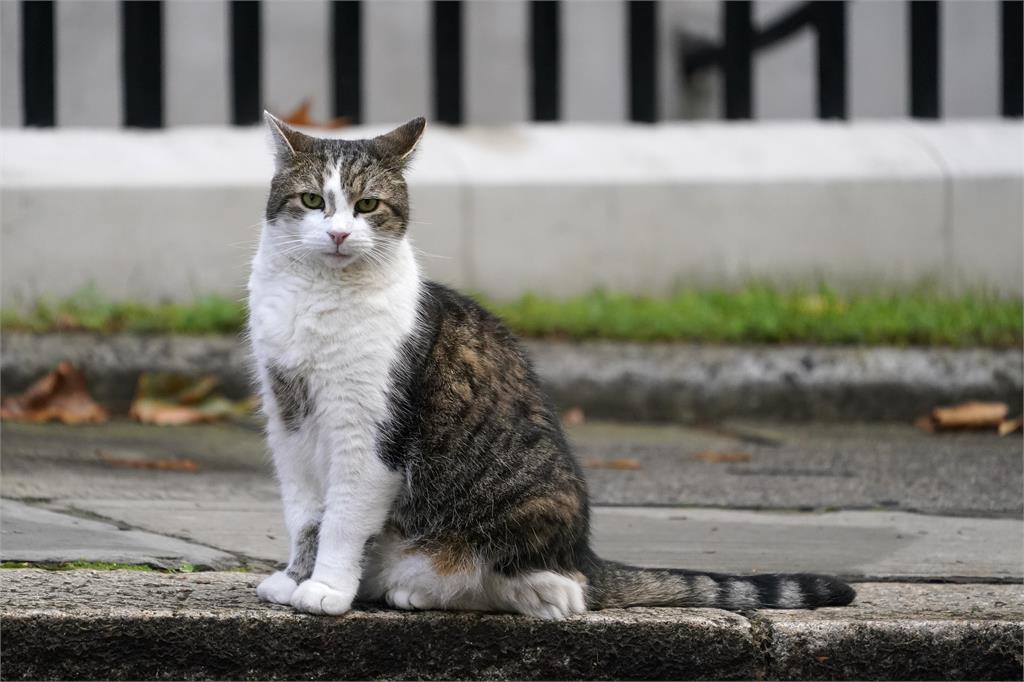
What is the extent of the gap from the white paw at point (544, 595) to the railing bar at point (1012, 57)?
517cm

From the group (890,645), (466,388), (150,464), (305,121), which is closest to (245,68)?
(305,121)

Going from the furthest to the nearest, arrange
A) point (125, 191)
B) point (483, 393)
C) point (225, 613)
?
point (125, 191), point (483, 393), point (225, 613)

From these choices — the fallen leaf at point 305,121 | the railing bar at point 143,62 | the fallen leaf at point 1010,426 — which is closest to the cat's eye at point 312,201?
the fallen leaf at point 305,121

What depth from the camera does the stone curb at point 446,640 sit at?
2746 millimetres

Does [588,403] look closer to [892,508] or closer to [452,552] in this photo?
[892,508]

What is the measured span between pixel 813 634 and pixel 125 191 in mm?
4311

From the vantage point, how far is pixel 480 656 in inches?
113

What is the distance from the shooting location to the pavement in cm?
278

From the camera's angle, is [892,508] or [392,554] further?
[892,508]

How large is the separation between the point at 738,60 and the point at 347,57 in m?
1.96

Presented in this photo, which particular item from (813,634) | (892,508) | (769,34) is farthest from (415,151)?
(769,34)

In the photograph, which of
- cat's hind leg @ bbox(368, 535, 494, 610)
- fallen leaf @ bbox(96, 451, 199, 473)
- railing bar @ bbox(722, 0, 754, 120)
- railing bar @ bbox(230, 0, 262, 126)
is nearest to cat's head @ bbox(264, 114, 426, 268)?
cat's hind leg @ bbox(368, 535, 494, 610)

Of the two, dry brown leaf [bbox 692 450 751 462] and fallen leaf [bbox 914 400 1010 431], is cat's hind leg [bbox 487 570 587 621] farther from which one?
fallen leaf [bbox 914 400 1010 431]

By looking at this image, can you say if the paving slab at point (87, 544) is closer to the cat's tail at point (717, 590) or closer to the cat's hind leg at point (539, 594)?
the cat's hind leg at point (539, 594)
